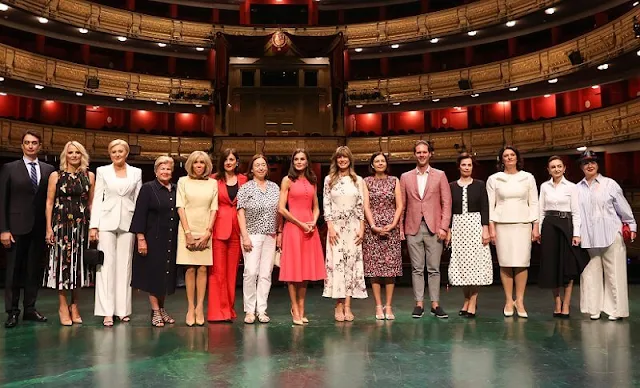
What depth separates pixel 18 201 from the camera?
16.0 feet

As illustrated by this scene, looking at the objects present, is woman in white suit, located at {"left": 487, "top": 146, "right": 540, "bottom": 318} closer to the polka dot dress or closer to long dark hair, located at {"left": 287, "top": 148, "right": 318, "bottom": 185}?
the polka dot dress

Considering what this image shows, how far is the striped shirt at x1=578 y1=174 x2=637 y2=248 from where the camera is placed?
5133 millimetres

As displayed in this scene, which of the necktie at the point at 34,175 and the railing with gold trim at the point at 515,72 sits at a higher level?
the railing with gold trim at the point at 515,72

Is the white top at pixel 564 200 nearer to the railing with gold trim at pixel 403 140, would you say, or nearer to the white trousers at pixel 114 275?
the white trousers at pixel 114 275

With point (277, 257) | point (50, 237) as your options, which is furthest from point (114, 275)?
point (277, 257)

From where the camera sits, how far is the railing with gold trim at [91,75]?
16359 millimetres

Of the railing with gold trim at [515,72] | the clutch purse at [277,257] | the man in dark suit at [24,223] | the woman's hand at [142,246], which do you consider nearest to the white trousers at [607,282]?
the clutch purse at [277,257]

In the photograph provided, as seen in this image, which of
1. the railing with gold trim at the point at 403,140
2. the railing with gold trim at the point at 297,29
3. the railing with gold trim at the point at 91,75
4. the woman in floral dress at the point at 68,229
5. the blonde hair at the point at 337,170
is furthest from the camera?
the railing with gold trim at the point at 297,29

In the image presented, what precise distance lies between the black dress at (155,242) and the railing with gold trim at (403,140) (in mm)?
13880

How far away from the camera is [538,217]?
17.4 ft

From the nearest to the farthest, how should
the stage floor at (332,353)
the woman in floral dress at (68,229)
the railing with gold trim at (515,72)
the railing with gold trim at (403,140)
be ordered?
the stage floor at (332,353) → the woman in floral dress at (68,229) → the railing with gold trim at (515,72) → the railing with gold trim at (403,140)

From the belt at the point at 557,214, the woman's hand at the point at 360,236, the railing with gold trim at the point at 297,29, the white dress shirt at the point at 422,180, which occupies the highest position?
the railing with gold trim at the point at 297,29

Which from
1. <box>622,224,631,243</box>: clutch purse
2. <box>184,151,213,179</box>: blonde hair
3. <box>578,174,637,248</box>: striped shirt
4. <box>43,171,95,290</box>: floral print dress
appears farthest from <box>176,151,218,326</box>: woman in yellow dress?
<box>622,224,631,243</box>: clutch purse

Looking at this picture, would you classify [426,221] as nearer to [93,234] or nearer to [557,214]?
[557,214]
